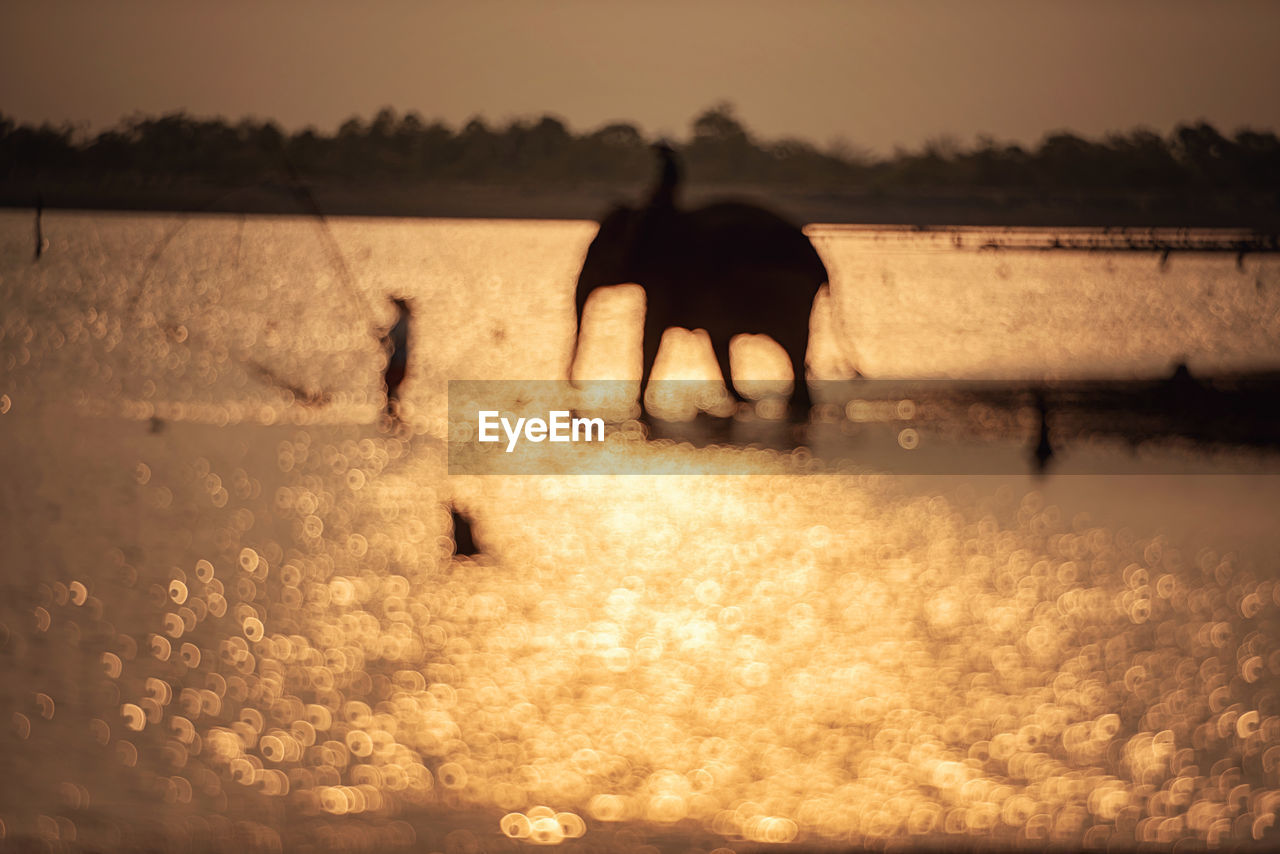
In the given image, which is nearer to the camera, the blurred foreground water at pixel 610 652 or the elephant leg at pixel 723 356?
the blurred foreground water at pixel 610 652

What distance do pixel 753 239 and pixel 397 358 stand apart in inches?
303

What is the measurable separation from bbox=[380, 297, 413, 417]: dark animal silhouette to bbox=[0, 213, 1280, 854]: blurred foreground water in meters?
2.24

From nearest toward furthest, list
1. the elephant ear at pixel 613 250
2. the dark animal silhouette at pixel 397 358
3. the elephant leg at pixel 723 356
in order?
the elephant ear at pixel 613 250
the elephant leg at pixel 723 356
the dark animal silhouette at pixel 397 358

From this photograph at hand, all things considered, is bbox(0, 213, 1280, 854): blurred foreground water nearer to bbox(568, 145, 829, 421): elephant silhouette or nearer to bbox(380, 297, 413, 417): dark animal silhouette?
bbox(568, 145, 829, 421): elephant silhouette

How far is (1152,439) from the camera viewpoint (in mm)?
15758

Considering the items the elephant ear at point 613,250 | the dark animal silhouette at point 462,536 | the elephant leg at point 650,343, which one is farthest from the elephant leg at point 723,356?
the dark animal silhouette at point 462,536

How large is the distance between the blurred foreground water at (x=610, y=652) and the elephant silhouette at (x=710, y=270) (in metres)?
1.27

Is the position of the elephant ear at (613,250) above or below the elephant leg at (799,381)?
above

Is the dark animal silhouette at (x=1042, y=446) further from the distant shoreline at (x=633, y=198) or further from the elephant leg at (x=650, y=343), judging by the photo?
the distant shoreline at (x=633, y=198)

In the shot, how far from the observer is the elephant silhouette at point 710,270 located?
13.1 m

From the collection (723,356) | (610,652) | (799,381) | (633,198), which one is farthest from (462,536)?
(633,198)

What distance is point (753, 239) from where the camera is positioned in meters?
13.5

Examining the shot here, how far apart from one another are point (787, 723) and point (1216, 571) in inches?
170

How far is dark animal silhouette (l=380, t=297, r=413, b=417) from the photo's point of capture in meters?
19.6
